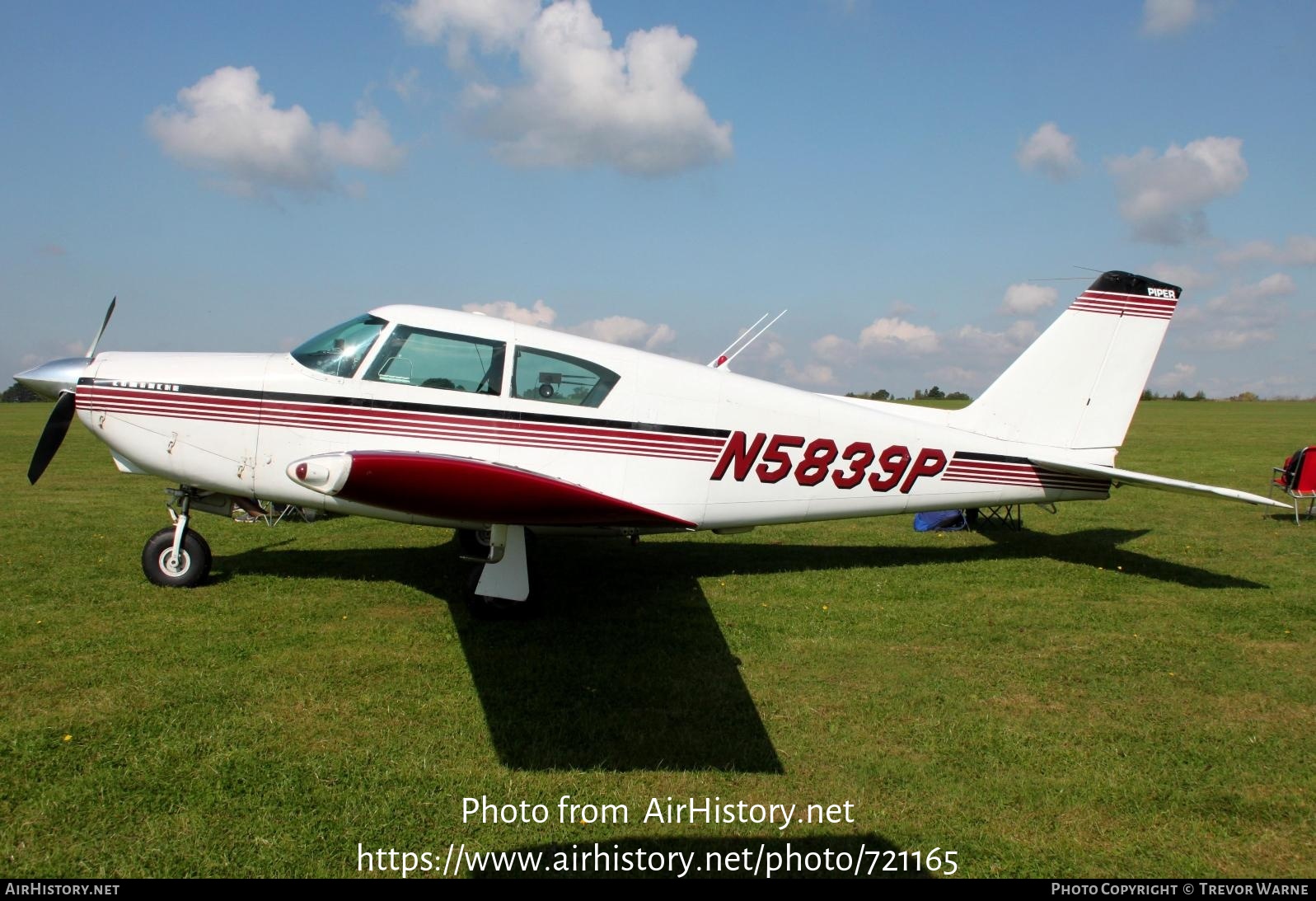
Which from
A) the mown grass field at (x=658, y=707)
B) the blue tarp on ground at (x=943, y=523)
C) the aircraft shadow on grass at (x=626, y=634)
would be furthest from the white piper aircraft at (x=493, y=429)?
the blue tarp on ground at (x=943, y=523)

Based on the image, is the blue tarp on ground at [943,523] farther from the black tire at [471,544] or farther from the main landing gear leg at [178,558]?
the main landing gear leg at [178,558]

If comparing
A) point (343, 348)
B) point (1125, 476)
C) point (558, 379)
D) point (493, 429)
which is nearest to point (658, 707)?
point (493, 429)

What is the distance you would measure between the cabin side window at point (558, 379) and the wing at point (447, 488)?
3.88 ft

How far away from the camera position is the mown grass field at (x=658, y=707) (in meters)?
3.26

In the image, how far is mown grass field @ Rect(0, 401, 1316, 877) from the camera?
3262 millimetres

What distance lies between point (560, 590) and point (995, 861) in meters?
4.37

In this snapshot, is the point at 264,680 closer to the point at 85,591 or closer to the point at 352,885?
the point at 352,885

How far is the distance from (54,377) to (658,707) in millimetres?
5238

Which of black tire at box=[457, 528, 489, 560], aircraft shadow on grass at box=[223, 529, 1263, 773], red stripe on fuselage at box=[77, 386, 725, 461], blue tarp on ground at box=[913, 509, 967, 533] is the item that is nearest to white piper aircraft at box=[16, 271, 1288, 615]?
red stripe on fuselage at box=[77, 386, 725, 461]

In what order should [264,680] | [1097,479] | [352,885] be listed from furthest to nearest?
[1097,479], [264,680], [352,885]

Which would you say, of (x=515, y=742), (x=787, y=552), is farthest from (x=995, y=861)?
(x=787, y=552)

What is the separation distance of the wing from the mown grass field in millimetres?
1036

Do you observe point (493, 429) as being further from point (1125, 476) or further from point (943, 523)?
point (943, 523)

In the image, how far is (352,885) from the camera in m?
2.91
